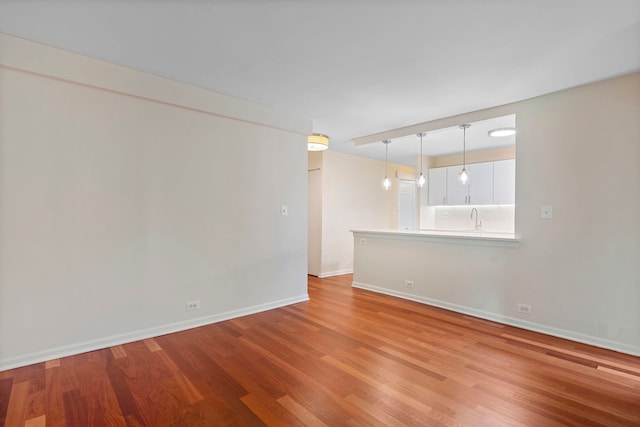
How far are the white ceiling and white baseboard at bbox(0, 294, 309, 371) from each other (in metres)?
2.54

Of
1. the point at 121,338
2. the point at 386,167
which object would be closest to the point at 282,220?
the point at 121,338

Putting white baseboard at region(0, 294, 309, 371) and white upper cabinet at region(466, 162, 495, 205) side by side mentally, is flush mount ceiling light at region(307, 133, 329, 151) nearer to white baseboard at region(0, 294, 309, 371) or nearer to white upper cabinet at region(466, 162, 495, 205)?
white baseboard at region(0, 294, 309, 371)

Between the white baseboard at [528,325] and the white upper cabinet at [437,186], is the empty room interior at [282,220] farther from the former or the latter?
the white upper cabinet at [437,186]

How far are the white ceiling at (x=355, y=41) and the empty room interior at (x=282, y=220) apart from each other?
22 mm

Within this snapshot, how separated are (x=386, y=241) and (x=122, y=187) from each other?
3.61 meters

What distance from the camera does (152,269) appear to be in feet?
10.3

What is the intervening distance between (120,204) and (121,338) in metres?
1.27

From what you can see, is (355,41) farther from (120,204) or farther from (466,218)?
(466,218)

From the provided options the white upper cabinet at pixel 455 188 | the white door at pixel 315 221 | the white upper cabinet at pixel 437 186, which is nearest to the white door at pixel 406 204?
the white upper cabinet at pixel 437 186

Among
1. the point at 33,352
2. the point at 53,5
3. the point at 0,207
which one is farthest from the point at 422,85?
the point at 33,352

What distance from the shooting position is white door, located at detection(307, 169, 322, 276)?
241 inches

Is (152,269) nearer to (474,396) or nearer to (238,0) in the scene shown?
(238,0)

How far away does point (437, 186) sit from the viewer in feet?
21.9

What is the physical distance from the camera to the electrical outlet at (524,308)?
3479 millimetres
